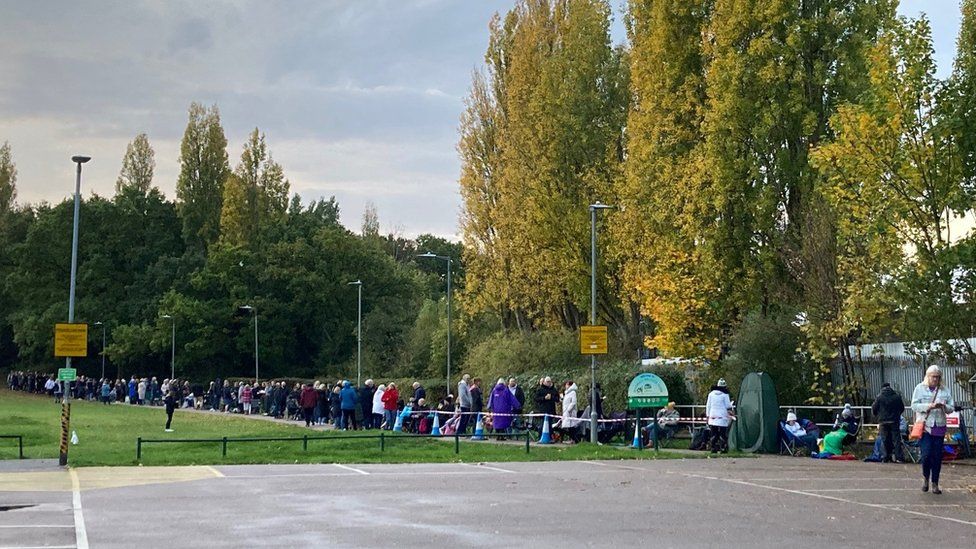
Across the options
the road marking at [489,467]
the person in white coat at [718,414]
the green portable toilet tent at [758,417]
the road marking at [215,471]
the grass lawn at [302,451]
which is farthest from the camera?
the person in white coat at [718,414]

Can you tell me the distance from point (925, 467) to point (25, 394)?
83186mm

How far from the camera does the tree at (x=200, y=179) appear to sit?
95062 mm

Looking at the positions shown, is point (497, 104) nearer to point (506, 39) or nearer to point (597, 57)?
point (506, 39)

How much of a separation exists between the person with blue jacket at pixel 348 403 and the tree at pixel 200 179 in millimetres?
57313

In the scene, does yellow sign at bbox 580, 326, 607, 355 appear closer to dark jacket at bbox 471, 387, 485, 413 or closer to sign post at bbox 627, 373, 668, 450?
sign post at bbox 627, 373, 668, 450

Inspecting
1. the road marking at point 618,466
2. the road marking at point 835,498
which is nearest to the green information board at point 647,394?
the road marking at point 618,466

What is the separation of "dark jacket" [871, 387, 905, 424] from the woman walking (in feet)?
24.3

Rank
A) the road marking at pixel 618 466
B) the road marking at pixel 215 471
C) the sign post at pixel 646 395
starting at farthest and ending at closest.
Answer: the sign post at pixel 646 395
the road marking at pixel 618 466
the road marking at pixel 215 471

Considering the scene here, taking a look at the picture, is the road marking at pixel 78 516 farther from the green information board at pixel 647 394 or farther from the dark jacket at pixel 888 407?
the dark jacket at pixel 888 407

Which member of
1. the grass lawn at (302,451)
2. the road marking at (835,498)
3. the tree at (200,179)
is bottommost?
the road marking at (835,498)

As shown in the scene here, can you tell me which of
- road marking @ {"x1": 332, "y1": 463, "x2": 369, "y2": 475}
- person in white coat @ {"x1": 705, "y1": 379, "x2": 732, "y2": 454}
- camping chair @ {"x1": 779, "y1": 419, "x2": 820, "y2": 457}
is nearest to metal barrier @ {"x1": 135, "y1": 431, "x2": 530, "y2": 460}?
road marking @ {"x1": 332, "y1": 463, "x2": 369, "y2": 475}

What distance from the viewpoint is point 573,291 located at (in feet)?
149

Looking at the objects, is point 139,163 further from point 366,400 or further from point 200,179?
point 366,400

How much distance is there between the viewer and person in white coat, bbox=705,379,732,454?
27.7m
